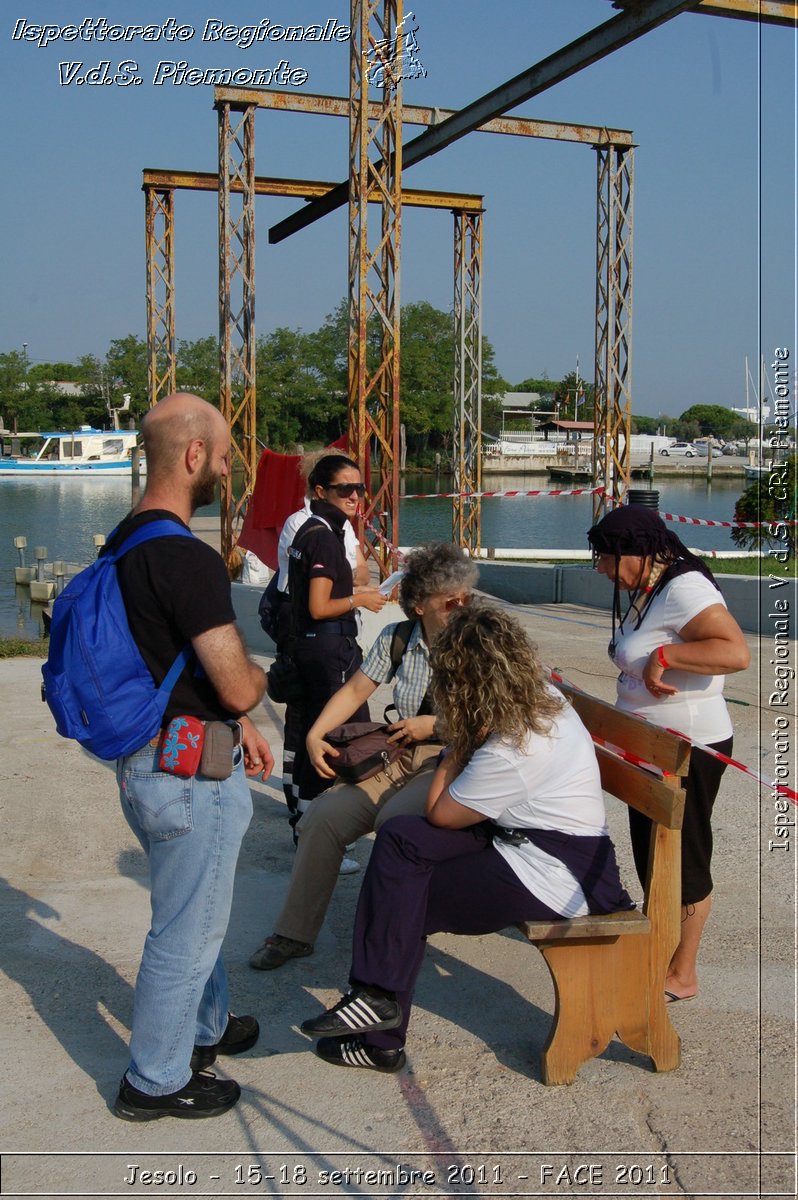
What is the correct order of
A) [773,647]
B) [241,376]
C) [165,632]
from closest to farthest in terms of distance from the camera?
[165,632] → [773,647] → [241,376]

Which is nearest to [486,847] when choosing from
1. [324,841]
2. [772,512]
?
[324,841]

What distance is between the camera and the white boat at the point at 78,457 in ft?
232

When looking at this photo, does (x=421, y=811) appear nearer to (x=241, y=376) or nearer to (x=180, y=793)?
(x=180, y=793)

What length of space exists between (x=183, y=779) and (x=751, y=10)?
6.96 meters

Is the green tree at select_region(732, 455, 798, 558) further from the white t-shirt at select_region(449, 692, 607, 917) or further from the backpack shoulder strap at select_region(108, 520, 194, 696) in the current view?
the backpack shoulder strap at select_region(108, 520, 194, 696)

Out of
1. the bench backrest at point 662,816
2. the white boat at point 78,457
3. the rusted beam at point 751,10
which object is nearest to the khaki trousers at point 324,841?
the bench backrest at point 662,816

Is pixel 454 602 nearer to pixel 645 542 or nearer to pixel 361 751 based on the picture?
pixel 361 751

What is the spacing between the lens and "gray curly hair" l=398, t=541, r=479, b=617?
13.7ft

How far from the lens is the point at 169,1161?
2.96 m

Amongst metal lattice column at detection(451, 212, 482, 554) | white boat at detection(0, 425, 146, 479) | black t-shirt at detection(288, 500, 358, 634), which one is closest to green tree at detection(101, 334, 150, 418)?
white boat at detection(0, 425, 146, 479)

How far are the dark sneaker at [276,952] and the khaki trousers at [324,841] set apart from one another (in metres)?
0.03

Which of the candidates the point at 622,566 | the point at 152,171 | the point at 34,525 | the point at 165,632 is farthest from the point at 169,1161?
the point at 34,525

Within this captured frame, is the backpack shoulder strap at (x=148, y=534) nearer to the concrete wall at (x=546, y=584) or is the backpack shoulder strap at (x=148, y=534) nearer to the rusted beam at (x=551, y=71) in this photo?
the rusted beam at (x=551, y=71)

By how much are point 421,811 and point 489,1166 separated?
49.4 inches
